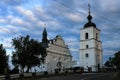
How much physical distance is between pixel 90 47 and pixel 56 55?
47.7 feet

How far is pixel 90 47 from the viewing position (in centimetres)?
11044

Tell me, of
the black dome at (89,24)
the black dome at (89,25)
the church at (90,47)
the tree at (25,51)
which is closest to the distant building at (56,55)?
the church at (90,47)

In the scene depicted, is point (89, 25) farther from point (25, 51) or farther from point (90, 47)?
point (25, 51)

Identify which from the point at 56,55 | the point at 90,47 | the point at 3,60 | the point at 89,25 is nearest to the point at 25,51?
the point at 3,60

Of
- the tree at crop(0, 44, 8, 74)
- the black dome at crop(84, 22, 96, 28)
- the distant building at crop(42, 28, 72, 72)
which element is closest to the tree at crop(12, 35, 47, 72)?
the tree at crop(0, 44, 8, 74)

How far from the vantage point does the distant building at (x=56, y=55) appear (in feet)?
347

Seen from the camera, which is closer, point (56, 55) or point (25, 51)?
point (25, 51)

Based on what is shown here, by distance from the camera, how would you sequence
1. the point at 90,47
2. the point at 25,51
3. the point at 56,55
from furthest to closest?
the point at 56,55 → the point at 90,47 → the point at 25,51

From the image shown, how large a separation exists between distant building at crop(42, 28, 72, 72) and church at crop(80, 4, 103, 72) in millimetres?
8186

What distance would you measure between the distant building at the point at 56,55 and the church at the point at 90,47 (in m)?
8.19

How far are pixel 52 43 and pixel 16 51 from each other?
45147 millimetres

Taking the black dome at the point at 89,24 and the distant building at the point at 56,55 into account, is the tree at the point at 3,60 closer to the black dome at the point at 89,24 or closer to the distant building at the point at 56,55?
the distant building at the point at 56,55

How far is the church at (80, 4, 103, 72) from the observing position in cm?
10681

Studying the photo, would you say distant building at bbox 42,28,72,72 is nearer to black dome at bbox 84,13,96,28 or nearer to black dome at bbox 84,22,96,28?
black dome at bbox 84,22,96,28
